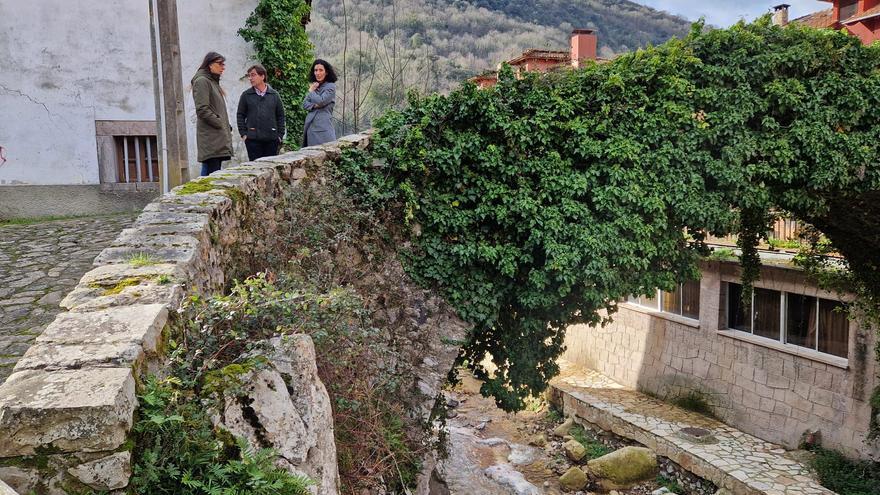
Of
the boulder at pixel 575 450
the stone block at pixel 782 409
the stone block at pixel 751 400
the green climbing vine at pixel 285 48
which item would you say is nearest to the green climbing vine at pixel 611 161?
the green climbing vine at pixel 285 48

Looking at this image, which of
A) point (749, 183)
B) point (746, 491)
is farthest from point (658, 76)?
point (746, 491)

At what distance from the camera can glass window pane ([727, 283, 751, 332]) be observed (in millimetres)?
12922

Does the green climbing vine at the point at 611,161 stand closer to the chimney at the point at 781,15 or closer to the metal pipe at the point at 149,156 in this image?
the metal pipe at the point at 149,156

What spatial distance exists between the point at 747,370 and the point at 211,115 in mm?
11227

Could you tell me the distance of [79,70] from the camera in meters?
9.44

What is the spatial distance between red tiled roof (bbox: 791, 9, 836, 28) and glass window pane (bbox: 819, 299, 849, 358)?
7.54m

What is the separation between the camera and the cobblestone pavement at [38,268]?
14.0 ft

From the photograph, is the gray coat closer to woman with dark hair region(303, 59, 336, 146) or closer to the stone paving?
woman with dark hair region(303, 59, 336, 146)

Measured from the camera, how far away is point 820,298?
1149 cm

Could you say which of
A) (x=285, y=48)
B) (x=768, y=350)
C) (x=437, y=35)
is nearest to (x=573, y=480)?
(x=768, y=350)

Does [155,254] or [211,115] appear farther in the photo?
[211,115]

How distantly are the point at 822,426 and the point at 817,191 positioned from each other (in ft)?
18.5

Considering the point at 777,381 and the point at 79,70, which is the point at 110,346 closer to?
the point at 79,70

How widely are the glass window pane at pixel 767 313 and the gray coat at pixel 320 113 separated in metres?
9.35
